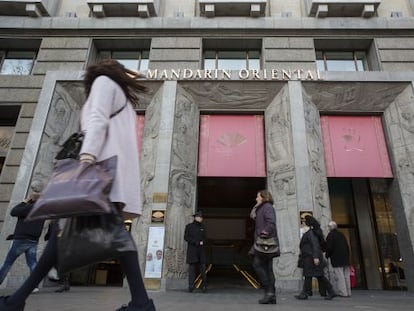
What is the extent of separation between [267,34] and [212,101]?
12.2 feet

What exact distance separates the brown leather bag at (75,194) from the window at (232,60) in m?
12.1

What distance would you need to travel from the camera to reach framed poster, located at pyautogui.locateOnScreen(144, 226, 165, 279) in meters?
9.73

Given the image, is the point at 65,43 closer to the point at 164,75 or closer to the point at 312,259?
the point at 164,75

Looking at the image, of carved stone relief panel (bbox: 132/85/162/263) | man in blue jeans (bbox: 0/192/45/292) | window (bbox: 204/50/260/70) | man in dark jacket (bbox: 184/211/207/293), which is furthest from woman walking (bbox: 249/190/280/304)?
window (bbox: 204/50/260/70)

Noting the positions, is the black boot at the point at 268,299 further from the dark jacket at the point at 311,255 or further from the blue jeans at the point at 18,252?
the blue jeans at the point at 18,252

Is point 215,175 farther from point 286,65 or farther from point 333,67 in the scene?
point 333,67

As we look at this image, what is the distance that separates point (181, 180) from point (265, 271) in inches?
229

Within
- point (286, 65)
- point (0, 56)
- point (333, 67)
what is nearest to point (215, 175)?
point (286, 65)

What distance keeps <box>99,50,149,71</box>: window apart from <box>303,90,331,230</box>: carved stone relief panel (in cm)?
697

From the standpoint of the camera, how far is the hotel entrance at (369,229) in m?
13.0

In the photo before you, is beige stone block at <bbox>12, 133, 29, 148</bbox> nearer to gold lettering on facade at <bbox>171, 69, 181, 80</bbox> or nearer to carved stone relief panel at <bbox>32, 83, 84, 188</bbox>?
carved stone relief panel at <bbox>32, 83, 84, 188</bbox>

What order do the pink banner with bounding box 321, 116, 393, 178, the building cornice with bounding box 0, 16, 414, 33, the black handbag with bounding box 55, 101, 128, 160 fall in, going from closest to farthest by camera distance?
the black handbag with bounding box 55, 101, 128, 160
the pink banner with bounding box 321, 116, 393, 178
the building cornice with bounding box 0, 16, 414, 33

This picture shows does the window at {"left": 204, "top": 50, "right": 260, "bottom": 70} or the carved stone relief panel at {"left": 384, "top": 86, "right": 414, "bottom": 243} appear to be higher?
the window at {"left": 204, "top": 50, "right": 260, "bottom": 70}

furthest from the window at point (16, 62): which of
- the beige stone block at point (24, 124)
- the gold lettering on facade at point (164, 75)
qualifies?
the gold lettering on facade at point (164, 75)
